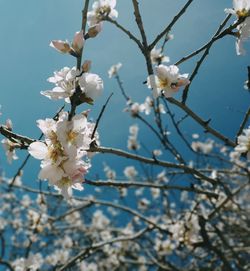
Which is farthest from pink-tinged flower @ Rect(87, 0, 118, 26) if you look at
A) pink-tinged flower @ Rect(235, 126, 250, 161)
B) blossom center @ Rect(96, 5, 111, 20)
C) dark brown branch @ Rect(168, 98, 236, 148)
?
pink-tinged flower @ Rect(235, 126, 250, 161)

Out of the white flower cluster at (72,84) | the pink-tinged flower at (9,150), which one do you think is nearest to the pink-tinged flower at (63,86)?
the white flower cluster at (72,84)

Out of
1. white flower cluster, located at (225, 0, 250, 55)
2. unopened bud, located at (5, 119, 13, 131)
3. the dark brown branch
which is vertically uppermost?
white flower cluster, located at (225, 0, 250, 55)

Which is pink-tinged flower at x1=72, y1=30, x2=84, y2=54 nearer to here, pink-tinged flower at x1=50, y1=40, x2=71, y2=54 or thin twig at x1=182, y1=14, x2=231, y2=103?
pink-tinged flower at x1=50, y1=40, x2=71, y2=54

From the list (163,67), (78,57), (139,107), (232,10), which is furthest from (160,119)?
(139,107)

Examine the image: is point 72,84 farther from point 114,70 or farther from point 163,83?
point 114,70

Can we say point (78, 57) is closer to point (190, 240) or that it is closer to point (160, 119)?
point (160, 119)

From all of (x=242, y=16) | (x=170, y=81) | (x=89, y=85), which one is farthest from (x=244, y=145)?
(x=89, y=85)
